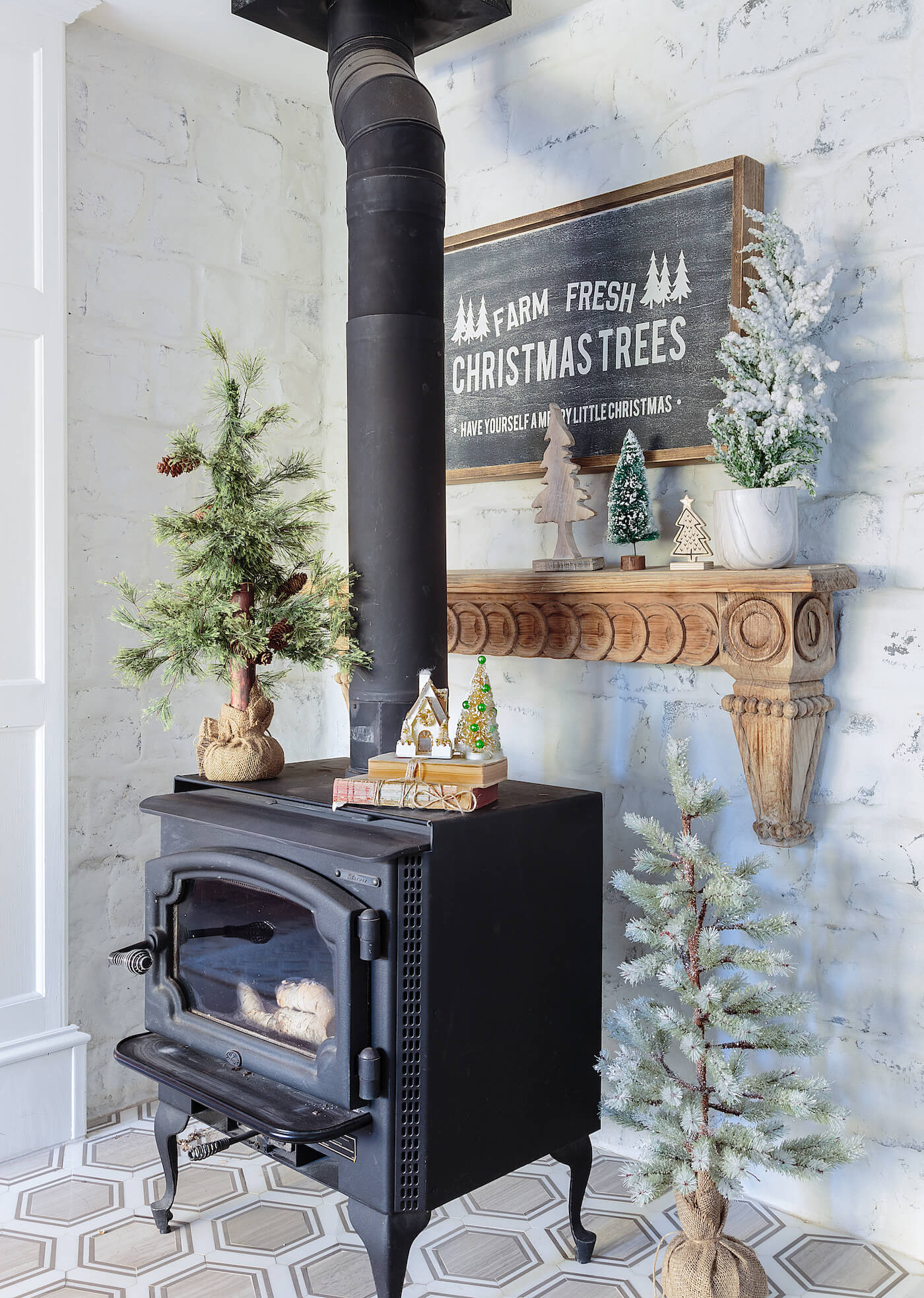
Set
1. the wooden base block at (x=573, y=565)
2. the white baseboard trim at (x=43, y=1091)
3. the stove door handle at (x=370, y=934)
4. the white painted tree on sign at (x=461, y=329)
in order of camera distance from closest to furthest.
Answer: the stove door handle at (x=370, y=934), the wooden base block at (x=573, y=565), the white baseboard trim at (x=43, y=1091), the white painted tree on sign at (x=461, y=329)

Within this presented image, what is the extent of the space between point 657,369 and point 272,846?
122 centimetres

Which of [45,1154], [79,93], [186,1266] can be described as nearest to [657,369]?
[79,93]

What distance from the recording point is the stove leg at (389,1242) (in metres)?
1.70

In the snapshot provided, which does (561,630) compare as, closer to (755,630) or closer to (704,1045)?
(755,630)

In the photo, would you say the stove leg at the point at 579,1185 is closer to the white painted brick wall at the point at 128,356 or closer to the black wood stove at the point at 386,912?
the black wood stove at the point at 386,912

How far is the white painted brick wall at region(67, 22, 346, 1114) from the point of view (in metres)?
2.55

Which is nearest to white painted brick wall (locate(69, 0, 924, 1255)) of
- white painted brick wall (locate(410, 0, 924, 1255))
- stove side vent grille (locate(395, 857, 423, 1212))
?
white painted brick wall (locate(410, 0, 924, 1255))

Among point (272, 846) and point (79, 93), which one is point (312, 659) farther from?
point (79, 93)

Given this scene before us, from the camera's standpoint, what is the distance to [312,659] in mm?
2104

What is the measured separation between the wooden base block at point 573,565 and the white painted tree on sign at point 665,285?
537 millimetres

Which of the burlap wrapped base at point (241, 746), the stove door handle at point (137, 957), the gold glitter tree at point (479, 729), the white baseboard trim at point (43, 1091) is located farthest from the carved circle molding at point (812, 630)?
the white baseboard trim at point (43, 1091)


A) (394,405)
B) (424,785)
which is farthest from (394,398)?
(424,785)

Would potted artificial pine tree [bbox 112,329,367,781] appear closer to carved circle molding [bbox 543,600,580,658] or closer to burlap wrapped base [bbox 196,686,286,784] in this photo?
burlap wrapped base [bbox 196,686,286,784]

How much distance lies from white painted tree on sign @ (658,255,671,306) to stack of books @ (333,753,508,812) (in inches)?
40.7
